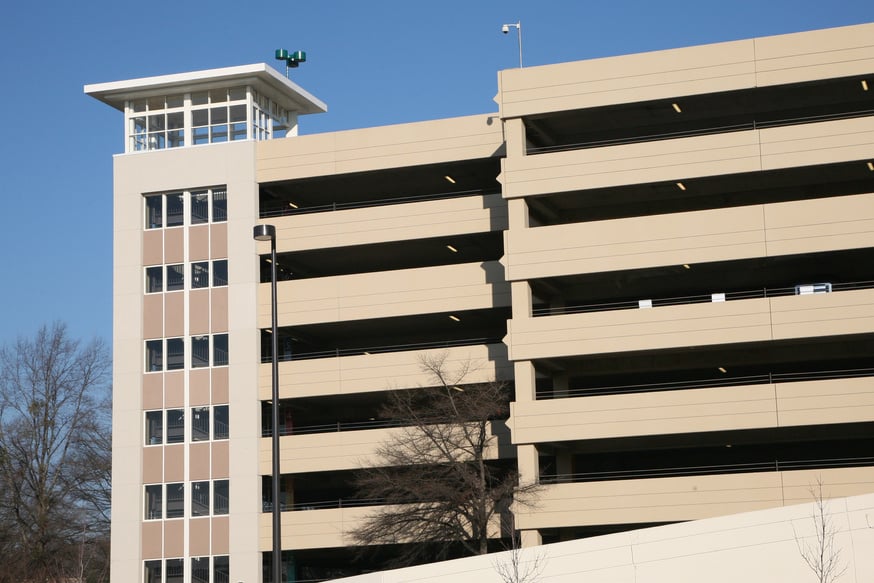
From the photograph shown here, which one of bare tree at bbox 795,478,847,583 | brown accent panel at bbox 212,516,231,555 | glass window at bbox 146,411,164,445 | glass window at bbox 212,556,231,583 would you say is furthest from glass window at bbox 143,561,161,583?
bare tree at bbox 795,478,847,583

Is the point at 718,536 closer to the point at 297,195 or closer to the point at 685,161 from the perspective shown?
the point at 685,161

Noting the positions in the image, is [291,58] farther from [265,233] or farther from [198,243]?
[265,233]

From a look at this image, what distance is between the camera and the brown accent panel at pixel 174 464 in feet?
184

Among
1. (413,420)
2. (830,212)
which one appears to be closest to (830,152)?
(830,212)

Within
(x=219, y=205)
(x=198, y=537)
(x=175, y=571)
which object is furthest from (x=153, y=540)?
(x=219, y=205)

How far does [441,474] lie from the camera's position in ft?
164

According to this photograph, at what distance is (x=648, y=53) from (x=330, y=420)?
22474mm

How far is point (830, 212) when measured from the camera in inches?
1898

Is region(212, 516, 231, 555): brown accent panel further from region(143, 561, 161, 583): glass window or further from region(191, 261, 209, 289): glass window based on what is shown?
region(191, 261, 209, 289): glass window

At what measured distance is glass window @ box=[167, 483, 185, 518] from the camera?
2200 inches

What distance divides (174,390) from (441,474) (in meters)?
13.8

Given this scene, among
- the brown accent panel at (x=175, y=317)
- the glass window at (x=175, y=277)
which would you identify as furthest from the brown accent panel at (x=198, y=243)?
the brown accent panel at (x=175, y=317)

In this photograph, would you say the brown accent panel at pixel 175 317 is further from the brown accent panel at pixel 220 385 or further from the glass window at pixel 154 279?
the brown accent panel at pixel 220 385

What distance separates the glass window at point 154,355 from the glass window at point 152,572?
837 centimetres
